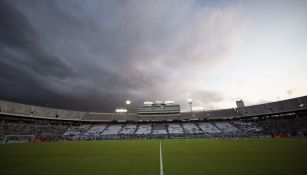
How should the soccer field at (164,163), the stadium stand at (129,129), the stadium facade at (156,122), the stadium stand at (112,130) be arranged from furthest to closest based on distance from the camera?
1. the stadium stand at (129,129)
2. the stadium stand at (112,130)
3. the stadium facade at (156,122)
4. the soccer field at (164,163)

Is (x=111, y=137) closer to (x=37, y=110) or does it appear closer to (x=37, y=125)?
(x=37, y=125)

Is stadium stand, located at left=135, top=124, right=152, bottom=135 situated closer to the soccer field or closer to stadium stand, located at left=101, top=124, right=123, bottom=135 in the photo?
stadium stand, located at left=101, top=124, right=123, bottom=135

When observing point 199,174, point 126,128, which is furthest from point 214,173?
point 126,128

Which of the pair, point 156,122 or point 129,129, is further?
point 156,122

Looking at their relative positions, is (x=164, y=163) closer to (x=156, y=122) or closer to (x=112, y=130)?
(x=112, y=130)

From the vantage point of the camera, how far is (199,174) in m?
6.77

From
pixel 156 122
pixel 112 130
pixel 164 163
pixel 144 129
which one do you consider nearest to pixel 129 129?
pixel 144 129

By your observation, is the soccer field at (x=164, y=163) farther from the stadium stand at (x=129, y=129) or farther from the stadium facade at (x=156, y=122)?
the stadium stand at (x=129, y=129)

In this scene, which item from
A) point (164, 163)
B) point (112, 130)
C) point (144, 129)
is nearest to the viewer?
point (164, 163)

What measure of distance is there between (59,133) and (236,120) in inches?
3106

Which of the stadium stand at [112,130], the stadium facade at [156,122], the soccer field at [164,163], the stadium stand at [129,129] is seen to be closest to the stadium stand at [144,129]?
the stadium facade at [156,122]

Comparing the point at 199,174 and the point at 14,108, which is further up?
the point at 14,108

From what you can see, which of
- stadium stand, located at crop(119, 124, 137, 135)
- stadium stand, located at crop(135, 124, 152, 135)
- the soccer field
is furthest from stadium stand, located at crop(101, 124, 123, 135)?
the soccer field

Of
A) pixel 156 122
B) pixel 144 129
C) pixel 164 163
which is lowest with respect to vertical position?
pixel 144 129
